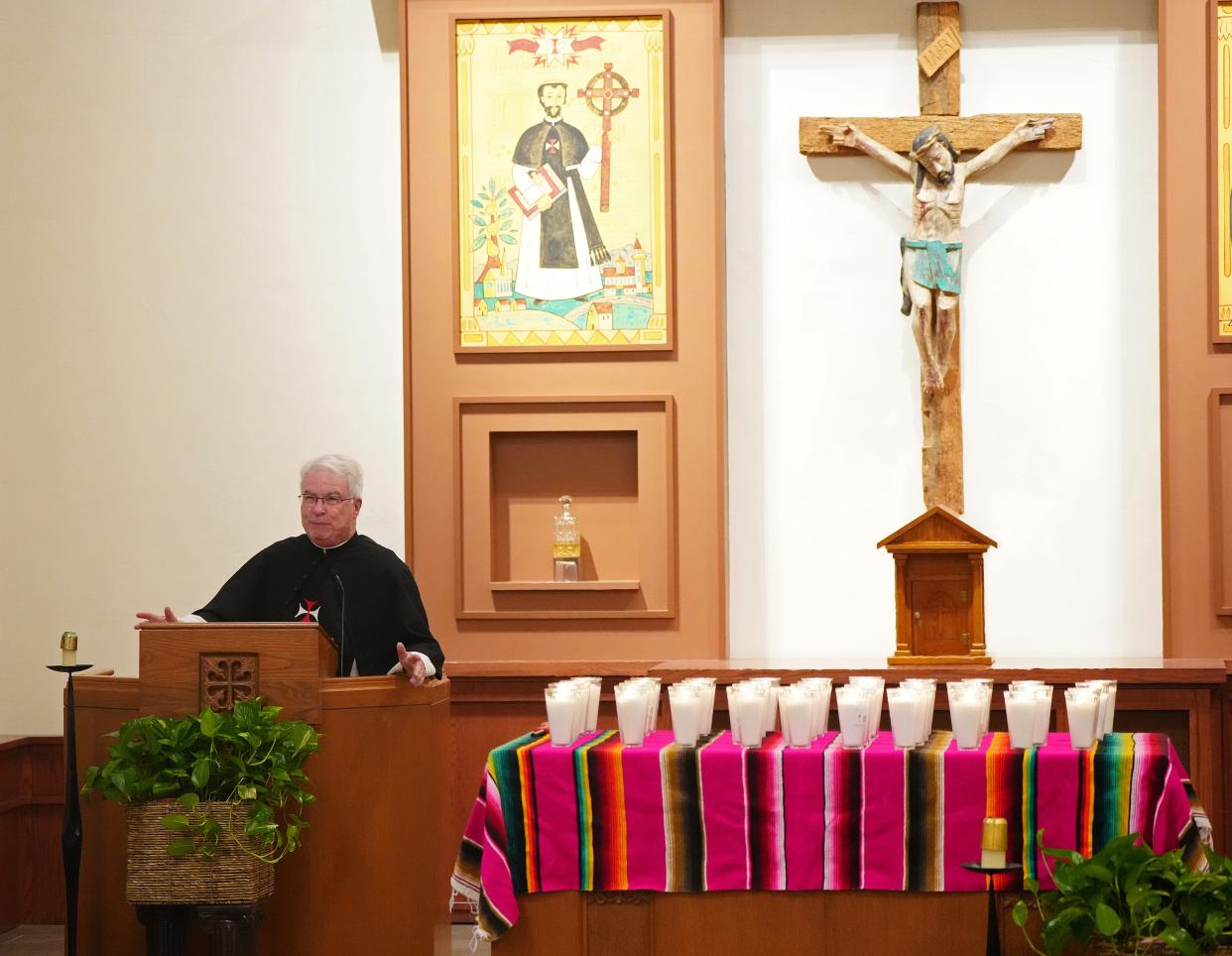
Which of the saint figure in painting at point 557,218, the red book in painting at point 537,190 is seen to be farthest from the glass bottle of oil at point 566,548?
the red book in painting at point 537,190

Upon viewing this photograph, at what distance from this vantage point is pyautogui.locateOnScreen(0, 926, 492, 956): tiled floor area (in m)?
5.36

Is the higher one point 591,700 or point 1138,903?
point 591,700

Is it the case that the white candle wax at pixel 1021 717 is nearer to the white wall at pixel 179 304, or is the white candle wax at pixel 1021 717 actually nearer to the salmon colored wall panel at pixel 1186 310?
the salmon colored wall panel at pixel 1186 310

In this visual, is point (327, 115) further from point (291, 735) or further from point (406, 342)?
point (291, 735)

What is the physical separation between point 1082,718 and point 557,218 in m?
3.24

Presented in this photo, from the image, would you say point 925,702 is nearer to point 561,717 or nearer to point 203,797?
point 561,717

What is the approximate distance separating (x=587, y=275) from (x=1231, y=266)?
2522 millimetres

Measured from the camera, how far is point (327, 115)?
20.3 feet

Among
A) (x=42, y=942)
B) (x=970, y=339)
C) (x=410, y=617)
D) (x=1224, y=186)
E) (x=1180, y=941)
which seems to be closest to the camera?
(x=1180, y=941)

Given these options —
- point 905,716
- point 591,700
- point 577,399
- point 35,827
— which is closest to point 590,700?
point 591,700

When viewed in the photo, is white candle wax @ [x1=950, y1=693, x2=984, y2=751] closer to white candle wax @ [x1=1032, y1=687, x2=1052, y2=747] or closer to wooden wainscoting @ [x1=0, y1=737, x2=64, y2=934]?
white candle wax @ [x1=1032, y1=687, x2=1052, y2=747]

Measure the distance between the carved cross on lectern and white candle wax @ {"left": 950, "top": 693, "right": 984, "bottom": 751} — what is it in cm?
246

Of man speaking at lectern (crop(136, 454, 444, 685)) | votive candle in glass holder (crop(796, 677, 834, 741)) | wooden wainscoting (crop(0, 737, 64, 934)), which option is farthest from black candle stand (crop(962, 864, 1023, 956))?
wooden wainscoting (crop(0, 737, 64, 934))

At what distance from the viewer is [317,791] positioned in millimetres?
3742
